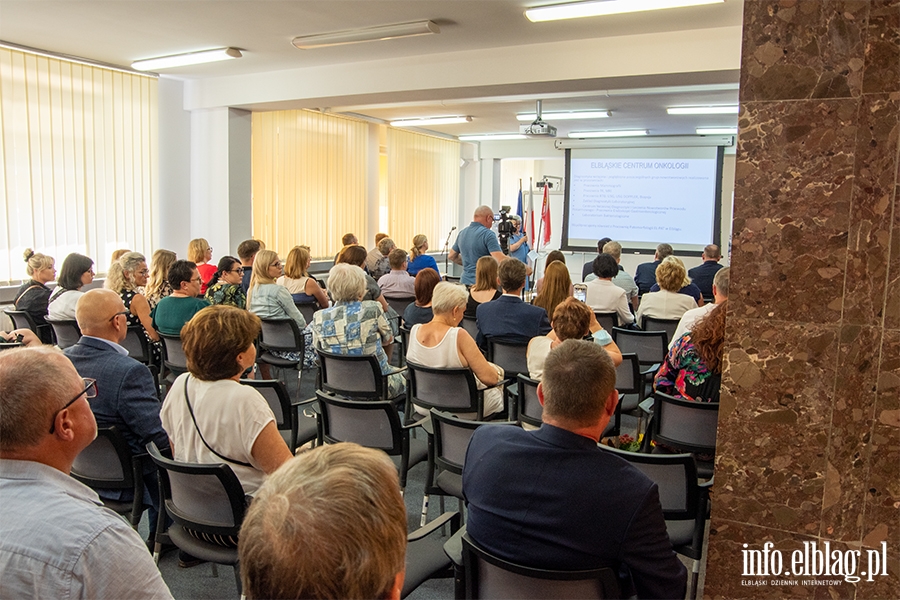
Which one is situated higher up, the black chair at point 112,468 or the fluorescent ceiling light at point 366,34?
the fluorescent ceiling light at point 366,34

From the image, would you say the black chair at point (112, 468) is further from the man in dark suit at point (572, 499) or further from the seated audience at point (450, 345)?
the seated audience at point (450, 345)

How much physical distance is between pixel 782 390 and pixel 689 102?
8.32 metres

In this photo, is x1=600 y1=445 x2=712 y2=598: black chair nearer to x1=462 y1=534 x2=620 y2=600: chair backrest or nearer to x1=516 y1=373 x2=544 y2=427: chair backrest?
x1=462 y1=534 x2=620 y2=600: chair backrest

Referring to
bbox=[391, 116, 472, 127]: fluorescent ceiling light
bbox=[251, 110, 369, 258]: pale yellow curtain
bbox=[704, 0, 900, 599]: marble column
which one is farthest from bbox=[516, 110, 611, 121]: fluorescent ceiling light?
bbox=[704, 0, 900, 599]: marble column

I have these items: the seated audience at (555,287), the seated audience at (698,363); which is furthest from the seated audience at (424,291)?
the seated audience at (698,363)

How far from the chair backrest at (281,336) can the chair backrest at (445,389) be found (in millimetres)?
1669

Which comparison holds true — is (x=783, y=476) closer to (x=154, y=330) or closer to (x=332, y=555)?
(x=332, y=555)

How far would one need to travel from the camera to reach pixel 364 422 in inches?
129

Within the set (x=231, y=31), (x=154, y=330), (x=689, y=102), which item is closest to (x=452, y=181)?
(x=689, y=102)

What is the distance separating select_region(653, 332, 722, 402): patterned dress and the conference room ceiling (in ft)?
9.69

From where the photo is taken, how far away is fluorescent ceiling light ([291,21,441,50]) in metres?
5.46

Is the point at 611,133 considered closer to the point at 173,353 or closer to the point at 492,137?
the point at 492,137

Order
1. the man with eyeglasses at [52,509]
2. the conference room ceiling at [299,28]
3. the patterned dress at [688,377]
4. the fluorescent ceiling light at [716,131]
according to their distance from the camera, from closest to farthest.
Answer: the man with eyeglasses at [52,509] → the patterned dress at [688,377] → the conference room ceiling at [299,28] → the fluorescent ceiling light at [716,131]

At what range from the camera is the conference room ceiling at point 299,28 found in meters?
5.10
